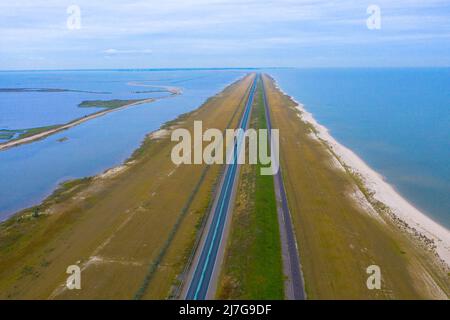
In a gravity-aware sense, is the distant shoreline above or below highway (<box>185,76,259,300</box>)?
above

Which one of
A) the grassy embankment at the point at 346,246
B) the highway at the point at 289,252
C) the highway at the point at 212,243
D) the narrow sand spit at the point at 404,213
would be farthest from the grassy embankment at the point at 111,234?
the narrow sand spit at the point at 404,213

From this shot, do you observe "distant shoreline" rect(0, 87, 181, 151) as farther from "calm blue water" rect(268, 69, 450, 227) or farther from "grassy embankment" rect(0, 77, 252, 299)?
"calm blue water" rect(268, 69, 450, 227)

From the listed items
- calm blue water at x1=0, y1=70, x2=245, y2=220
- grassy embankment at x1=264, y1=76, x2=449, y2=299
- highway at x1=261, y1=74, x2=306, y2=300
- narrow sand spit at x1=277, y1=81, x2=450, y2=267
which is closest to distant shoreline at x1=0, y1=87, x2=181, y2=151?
calm blue water at x1=0, y1=70, x2=245, y2=220

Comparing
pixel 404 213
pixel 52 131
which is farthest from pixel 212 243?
pixel 52 131

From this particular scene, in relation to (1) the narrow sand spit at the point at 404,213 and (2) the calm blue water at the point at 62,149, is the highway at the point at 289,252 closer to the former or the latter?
(1) the narrow sand spit at the point at 404,213

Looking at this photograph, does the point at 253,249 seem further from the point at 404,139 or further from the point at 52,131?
the point at 52,131
